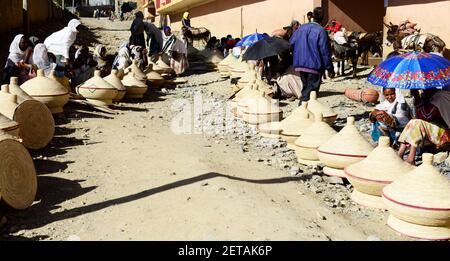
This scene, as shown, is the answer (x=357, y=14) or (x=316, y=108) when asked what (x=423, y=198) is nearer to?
(x=316, y=108)

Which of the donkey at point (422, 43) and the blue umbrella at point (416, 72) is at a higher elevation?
the donkey at point (422, 43)

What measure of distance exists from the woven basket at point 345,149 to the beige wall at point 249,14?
7244 millimetres

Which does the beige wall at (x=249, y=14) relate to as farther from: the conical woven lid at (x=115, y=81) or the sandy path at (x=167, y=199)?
the sandy path at (x=167, y=199)

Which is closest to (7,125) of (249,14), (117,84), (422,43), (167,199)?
(167,199)

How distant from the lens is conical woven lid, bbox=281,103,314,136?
611cm

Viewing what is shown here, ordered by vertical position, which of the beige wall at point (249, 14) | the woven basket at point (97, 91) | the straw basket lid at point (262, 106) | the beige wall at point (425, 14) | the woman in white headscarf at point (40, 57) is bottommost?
the straw basket lid at point (262, 106)

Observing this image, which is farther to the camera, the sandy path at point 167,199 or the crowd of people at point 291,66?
the crowd of people at point 291,66

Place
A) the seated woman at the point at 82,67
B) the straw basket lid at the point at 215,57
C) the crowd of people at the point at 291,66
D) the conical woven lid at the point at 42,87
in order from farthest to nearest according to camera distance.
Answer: the straw basket lid at the point at 215,57 < the seated woman at the point at 82,67 < the conical woven lid at the point at 42,87 < the crowd of people at the point at 291,66

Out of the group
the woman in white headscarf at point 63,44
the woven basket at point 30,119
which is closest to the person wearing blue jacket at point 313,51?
the woven basket at point 30,119

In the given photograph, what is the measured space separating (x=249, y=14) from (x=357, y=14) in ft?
16.7

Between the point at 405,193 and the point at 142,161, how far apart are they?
279 centimetres

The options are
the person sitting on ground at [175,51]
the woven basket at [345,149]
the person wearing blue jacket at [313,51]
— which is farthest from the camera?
the person sitting on ground at [175,51]

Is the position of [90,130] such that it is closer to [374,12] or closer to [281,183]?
[281,183]

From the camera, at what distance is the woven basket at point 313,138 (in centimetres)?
546
